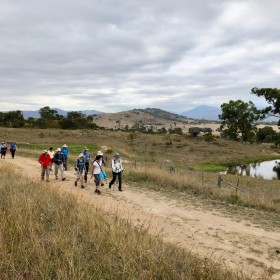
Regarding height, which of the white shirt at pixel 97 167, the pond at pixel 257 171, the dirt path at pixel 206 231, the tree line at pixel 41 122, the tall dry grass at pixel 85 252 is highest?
the tree line at pixel 41 122

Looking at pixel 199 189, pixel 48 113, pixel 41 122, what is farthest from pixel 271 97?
pixel 48 113

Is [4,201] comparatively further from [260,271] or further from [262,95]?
[262,95]

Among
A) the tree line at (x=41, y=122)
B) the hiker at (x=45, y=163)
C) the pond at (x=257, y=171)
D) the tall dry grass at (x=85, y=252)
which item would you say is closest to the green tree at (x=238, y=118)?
the pond at (x=257, y=171)

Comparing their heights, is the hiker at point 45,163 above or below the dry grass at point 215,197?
above

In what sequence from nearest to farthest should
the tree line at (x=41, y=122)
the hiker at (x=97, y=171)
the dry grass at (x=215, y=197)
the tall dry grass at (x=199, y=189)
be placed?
the dry grass at (x=215, y=197) < the tall dry grass at (x=199, y=189) < the hiker at (x=97, y=171) < the tree line at (x=41, y=122)

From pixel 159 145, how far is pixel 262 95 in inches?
886

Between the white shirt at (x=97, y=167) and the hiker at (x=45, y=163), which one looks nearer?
the white shirt at (x=97, y=167)

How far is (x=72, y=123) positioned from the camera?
9200cm

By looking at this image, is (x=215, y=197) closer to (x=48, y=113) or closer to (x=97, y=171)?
(x=97, y=171)

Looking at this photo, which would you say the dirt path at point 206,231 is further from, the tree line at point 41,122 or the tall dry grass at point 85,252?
the tree line at point 41,122

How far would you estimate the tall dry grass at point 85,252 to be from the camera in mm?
5035

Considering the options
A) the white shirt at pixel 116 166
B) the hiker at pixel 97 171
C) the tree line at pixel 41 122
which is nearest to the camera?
the hiker at pixel 97 171

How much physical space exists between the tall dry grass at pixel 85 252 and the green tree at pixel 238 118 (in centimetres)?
8057

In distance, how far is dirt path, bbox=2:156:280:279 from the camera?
7478mm
